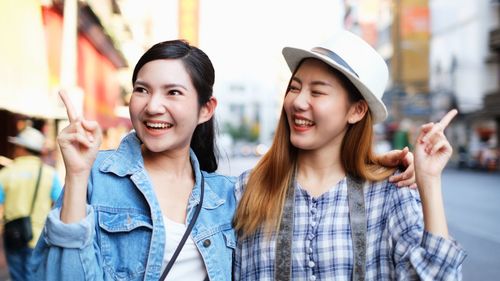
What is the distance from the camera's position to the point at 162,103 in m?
2.04

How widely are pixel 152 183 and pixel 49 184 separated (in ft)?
11.1

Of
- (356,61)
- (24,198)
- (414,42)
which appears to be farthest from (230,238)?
(414,42)

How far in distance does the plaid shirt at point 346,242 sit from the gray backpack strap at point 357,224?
3cm

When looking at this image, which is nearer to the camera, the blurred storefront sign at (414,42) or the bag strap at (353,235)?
the bag strap at (353,235)

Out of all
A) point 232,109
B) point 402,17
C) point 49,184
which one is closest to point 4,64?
point 49,184

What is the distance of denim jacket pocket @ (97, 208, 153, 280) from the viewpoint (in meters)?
1.93

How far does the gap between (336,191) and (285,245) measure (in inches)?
12.6

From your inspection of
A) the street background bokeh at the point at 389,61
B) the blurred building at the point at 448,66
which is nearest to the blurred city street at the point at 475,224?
the street background bokeh at the point at 389,61

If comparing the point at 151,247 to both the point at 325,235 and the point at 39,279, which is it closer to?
the point at 39,279

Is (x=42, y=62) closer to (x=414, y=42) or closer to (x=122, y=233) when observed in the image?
(x=122, y=233)

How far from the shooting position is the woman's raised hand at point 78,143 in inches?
69.0

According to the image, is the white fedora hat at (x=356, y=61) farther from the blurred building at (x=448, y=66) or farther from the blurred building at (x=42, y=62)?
the blurred building at (x=448, y=66)

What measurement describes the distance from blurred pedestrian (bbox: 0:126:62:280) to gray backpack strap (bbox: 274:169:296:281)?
10.2 feet

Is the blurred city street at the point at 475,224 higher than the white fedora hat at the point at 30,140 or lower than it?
lower
